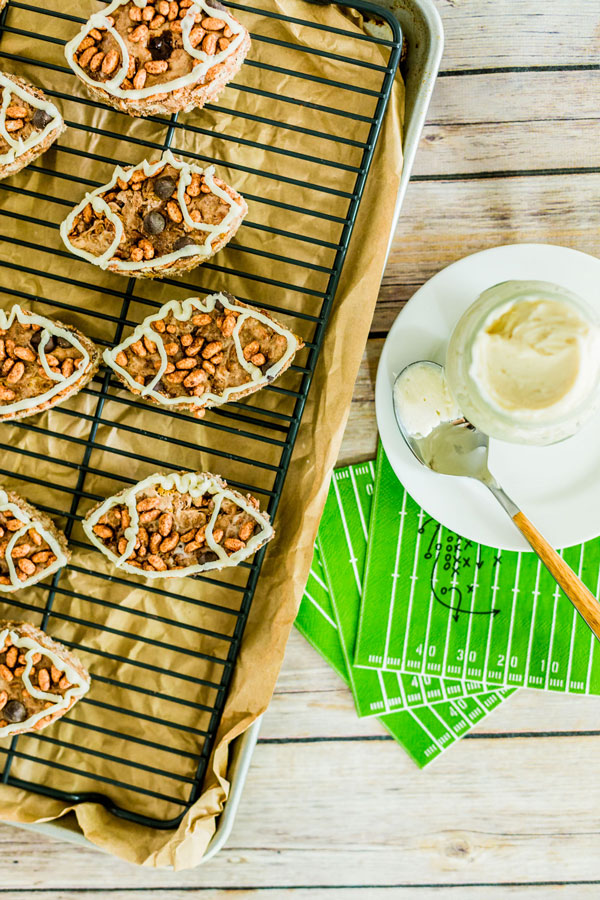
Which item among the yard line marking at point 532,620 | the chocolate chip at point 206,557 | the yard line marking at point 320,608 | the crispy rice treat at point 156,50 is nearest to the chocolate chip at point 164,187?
the crispy rice treat at point 156,50

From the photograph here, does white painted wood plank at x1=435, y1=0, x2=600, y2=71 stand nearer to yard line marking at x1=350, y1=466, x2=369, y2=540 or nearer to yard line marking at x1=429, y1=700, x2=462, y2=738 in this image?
yard line marking at x1=350, y1=466, x2=369, y2=540

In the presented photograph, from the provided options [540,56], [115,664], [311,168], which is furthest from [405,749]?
[540,56]

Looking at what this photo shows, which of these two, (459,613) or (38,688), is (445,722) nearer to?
(459,613)

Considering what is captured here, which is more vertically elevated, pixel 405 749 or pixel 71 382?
pixel 71 382

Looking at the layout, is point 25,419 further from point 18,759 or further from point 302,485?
point 18,759

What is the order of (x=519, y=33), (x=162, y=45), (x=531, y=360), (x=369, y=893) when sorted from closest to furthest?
1. (x=531, y=360)
2. (x=162, y=45)
3. (x=519, y=33)
4. (x=369, y=893)

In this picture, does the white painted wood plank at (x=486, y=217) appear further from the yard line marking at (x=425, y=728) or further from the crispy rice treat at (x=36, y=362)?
the yard line marking at (x=425, y=728)

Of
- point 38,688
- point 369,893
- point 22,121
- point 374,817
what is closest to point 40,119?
point 22,121
